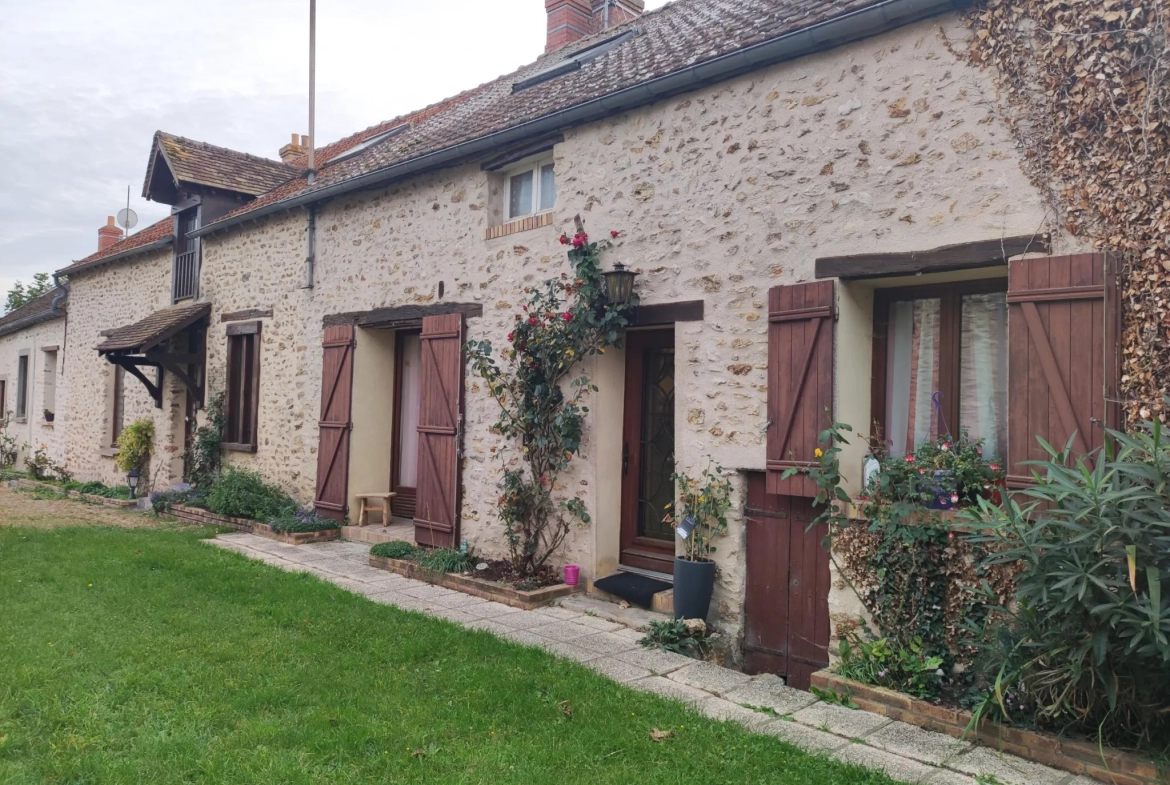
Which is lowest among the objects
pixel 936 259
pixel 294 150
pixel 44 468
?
pixel 44 468

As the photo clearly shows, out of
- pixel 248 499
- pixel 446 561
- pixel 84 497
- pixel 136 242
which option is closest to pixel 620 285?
pixel 446 561

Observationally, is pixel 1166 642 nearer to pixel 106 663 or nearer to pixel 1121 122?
pixel 1121 122

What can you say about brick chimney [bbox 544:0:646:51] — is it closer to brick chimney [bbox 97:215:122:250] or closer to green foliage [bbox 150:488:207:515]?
green foliage [bbox 150:488:207:515]

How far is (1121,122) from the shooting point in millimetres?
3941

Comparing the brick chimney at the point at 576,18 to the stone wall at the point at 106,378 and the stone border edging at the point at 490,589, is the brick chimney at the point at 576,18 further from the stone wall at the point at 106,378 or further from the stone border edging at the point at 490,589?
the stone border edging at the point at 490,589

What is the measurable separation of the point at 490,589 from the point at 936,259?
13.1 ft

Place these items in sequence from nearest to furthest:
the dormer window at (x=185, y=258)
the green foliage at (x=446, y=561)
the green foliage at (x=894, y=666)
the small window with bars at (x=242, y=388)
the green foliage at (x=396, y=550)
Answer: the green foliage at (x=894, y=666)
the green foliage at (x=446, y=561)
the green foliage at (x=396, y=550)
the small window with bars at (x=242, y=388)
the dormer window at (x=185, y=258)

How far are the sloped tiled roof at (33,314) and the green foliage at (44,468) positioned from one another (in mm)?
2684

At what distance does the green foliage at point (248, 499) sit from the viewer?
9344 millimetres

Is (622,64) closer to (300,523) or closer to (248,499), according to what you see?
(300,523)

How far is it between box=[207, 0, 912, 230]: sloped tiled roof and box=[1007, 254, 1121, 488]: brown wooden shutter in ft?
5.67

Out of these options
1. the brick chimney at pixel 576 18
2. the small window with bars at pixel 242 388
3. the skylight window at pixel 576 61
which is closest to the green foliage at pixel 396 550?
the small window with bars at pixel 242 388

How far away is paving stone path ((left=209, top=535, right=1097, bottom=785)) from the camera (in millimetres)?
3389

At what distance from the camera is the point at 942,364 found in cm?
477
